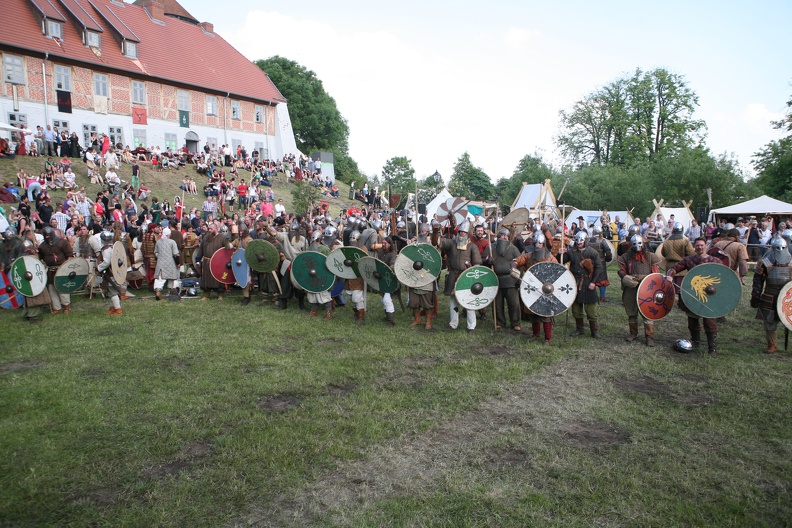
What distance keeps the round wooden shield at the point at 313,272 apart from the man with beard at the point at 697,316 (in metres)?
5.50

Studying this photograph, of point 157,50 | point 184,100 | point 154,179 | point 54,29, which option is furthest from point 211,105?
point 154,179

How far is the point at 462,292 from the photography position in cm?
804

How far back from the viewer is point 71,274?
372 inches

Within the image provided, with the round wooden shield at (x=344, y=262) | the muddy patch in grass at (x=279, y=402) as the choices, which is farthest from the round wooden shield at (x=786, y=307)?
the muddy patch in grass at (x=279, y=402)

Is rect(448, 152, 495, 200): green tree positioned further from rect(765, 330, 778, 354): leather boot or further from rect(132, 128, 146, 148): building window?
rect(765, 330, 778, 354): leather boot

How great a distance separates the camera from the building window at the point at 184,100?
3194cm

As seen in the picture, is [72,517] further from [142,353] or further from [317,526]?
[142,353]

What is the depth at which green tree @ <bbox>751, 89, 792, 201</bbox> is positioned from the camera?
90.0ft

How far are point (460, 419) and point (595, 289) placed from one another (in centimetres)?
398

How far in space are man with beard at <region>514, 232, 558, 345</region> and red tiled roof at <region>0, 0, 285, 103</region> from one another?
2742cm

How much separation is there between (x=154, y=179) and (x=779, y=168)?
107 feet

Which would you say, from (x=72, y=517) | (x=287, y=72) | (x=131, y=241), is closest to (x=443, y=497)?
(x=72, y=517)

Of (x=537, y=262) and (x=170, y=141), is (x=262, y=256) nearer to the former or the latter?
(x=537, y=262)

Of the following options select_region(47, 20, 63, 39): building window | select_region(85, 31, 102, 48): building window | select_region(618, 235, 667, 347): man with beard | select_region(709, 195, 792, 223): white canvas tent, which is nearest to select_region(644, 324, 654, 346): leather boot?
select_region(618, 235, 667, 347): man with beard
